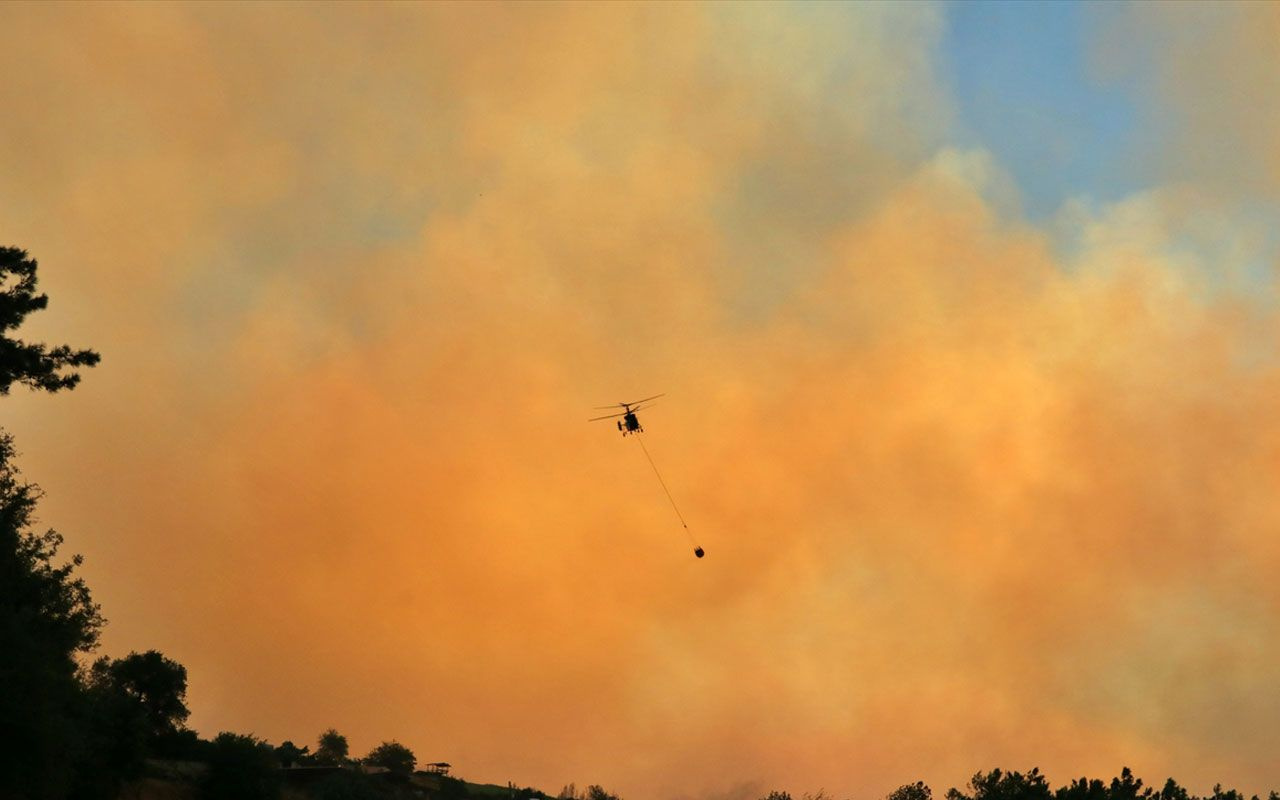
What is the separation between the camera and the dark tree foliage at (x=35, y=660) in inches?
2778

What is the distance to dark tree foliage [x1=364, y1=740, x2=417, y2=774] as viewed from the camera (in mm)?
164625

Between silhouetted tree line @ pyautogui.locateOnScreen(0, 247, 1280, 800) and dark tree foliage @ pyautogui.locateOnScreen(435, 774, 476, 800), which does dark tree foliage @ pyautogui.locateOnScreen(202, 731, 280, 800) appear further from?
dark tree foliage @ pyautogui.locateOnScreen(435, 774, 476, 800)

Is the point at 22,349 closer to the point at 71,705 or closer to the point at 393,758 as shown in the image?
the point at 71,705

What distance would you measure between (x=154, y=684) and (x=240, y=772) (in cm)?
1102

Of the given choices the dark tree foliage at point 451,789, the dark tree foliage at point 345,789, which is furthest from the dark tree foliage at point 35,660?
the dark tree foliage at point 451,789

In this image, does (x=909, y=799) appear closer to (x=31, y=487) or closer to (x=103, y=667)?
(x=103, y=667)

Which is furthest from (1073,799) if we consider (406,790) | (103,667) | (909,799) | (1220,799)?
(103,667)

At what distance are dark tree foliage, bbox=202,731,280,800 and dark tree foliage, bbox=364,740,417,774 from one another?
53.8m

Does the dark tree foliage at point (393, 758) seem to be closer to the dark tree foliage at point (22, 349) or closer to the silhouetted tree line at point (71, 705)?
the silhouetted tree line at point (71, 705)

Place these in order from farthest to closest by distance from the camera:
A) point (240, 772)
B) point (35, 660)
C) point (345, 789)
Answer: point (345, 789)
point (240, 772)
point (35, 660)

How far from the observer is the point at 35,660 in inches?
2815

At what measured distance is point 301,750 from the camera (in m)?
154

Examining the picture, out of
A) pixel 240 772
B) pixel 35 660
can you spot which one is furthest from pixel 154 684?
pixel 35 660

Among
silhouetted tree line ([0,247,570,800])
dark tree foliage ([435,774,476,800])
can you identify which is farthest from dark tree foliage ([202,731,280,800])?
dark tree foliage ([435,774,476,800])
